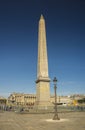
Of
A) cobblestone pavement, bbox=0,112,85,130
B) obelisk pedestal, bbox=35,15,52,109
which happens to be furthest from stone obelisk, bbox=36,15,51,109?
cobblestone pavement, bbox=0,112,85,130

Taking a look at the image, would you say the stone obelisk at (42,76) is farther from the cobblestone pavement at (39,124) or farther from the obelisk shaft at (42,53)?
the cobblestone pavement at (39,124)

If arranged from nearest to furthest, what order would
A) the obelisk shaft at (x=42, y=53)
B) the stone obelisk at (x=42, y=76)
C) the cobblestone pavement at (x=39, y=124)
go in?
the cobblestone pavement at (x=39, y=124)
the stone obelisk at (x=42, y=76)
the obelisk shaft at (x=42, y=53)

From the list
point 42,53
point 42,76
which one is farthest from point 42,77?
point 42,53

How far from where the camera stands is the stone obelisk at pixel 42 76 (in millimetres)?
40500

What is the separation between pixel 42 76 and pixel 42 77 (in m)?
0.21

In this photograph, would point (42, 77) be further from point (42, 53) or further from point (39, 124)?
point (39, 124)

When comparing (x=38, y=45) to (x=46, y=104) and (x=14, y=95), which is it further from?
(x=14, y=95)

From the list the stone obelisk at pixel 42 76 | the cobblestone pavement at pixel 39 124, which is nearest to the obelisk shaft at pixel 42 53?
the stone obelisk at pixel 42 76

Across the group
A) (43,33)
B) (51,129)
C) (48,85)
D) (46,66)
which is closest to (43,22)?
(43,33)

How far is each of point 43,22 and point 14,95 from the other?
10905 cm

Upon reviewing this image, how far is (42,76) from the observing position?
41.1 m

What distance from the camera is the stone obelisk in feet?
133

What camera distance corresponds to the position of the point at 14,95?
482ft

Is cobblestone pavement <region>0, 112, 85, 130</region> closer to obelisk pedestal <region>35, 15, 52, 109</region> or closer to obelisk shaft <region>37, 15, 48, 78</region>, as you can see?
obelisk pedestal <region>35, 15, 52, 109</region>
